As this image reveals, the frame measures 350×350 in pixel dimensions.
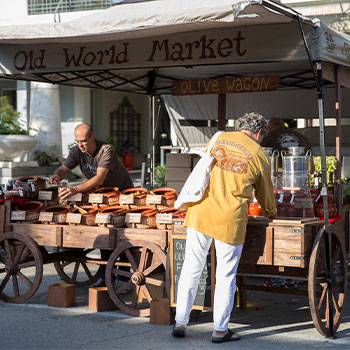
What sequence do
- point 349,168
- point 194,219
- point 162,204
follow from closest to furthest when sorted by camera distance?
1. point 194,219
2. point 162,204
3. point 349,168

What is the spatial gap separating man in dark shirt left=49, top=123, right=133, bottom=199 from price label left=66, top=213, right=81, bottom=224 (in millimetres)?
332

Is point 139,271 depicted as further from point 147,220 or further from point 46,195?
point 46,195

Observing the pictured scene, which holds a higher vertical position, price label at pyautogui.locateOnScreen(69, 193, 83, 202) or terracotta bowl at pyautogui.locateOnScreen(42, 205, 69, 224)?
price label at pyautogui.locateOnScreen(69, 193, 83, 202)

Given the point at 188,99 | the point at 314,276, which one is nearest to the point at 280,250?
the point at 314,276

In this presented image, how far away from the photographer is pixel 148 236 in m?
5.90

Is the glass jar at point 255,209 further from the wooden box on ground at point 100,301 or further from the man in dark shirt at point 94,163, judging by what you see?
the man in dark shirt at point 94,163

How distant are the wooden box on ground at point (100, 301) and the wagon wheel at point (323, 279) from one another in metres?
1.89

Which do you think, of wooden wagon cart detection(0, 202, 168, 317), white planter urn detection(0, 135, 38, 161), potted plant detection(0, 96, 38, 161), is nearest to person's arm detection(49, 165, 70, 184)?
wooden wagon cart detection(0, 202, 168, 317)

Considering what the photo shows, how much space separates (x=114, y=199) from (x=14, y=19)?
57.0ft

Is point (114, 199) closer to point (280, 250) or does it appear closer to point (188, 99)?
point (280, 250)

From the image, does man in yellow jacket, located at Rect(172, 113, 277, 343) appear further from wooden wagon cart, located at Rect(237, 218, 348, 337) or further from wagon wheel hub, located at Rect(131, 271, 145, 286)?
wagon wheel hub, located at Rect(131, 271, 145, 286)

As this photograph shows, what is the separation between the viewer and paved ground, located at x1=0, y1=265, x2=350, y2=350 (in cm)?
511

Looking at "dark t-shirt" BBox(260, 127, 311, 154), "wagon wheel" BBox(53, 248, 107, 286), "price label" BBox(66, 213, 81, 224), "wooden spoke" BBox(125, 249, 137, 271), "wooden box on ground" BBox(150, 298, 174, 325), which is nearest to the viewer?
"wooden box on ground" BBox(150, 298, 174, 325)

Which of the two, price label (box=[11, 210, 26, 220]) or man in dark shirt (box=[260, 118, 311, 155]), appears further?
man in dark shirt (box=[260, 118, 311, 155])
